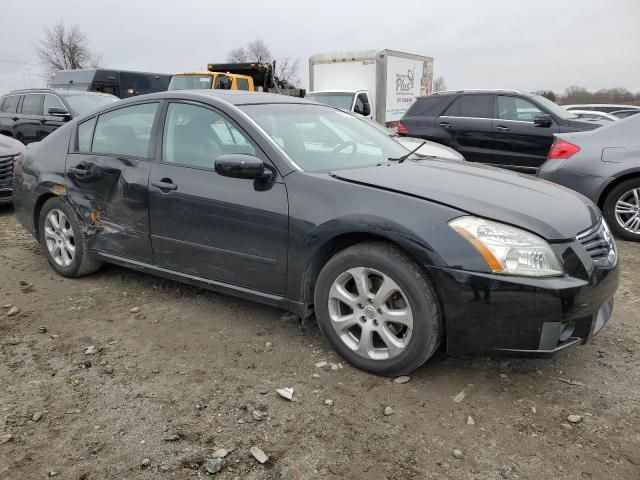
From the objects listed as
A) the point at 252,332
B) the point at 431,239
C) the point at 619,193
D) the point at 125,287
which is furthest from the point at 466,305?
the point at 619,193

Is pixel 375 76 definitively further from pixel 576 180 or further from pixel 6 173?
pixel 6 173

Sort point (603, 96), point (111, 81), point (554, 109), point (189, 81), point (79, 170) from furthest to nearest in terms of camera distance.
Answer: point (603, 96)
point (111, 81)
point (189, 81)
point (554, 109)
point (79, 170)

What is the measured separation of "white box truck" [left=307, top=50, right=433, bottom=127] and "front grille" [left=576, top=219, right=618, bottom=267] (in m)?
12.6

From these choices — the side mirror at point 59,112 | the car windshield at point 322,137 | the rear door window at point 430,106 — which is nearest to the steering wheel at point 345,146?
the car windshield at point 322,137

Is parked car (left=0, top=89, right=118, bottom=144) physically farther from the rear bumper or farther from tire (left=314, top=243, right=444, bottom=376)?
tire (left=314, top=243, right=444, bottom=376)

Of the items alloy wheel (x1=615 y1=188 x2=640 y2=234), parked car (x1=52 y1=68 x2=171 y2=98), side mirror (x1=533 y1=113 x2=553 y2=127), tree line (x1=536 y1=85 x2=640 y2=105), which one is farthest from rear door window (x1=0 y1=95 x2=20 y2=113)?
tree line (x1=536 y1=85 x2=640 y2=105)

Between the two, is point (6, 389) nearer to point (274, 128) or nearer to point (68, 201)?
point (68, 201)

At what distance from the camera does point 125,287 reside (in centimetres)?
430

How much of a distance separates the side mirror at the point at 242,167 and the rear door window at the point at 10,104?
34.2 ft

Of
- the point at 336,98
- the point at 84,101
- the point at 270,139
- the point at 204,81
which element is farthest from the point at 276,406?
the point at 204,81

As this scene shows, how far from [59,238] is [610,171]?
214 inches

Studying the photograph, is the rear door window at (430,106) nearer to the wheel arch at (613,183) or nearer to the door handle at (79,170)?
the wheel arch at (613,183)

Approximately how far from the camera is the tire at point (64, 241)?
4.29m

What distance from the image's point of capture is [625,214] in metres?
5.67
